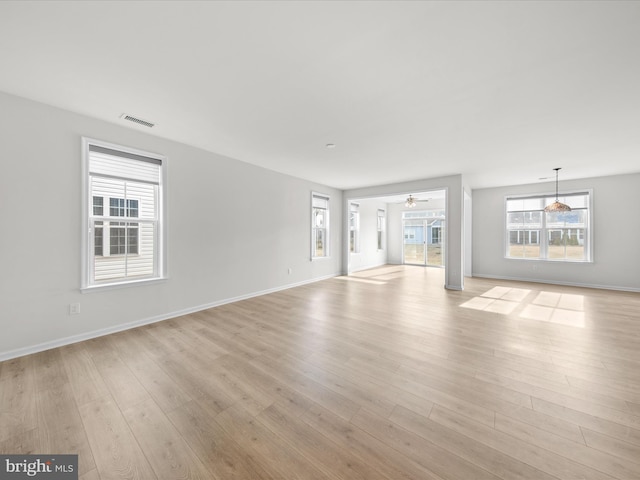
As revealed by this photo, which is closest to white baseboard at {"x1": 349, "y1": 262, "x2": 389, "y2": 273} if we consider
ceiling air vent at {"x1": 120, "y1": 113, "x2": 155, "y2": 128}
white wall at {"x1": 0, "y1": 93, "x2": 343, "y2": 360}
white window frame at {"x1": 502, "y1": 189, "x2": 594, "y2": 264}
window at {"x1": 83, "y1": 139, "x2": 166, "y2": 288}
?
white wall at {"x1": 0, "y1": 93, "x2": 343, "y2": 360}

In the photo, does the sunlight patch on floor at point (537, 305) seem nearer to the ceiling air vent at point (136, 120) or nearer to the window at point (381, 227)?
the window at point (381, 227)

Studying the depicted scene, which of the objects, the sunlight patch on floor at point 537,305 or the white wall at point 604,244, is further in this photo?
the white wall at point 604,244

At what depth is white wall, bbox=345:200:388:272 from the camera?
28.5ft

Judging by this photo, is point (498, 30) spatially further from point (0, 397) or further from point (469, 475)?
point (0, 397)

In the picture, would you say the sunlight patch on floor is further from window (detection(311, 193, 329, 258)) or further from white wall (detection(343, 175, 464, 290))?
window (detection(311, 193, 329, 258))

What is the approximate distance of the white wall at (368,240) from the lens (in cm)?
868

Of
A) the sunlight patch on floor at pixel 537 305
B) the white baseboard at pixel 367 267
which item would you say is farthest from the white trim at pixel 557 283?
the white baseboard at pixel 367 267

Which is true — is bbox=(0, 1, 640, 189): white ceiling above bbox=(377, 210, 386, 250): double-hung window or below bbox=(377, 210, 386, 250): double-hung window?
above

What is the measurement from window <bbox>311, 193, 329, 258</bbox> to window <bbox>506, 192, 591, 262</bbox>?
5.16 m

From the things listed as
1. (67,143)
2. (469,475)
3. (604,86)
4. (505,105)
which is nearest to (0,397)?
(67,143)

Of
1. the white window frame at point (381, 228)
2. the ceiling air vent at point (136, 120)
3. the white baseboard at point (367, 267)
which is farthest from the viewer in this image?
the white window frame at point (381, 228)

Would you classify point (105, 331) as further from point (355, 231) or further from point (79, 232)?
point (355, 231)

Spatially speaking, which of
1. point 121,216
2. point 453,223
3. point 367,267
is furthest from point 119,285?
point 367,267

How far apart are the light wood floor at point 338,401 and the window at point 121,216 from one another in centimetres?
86
